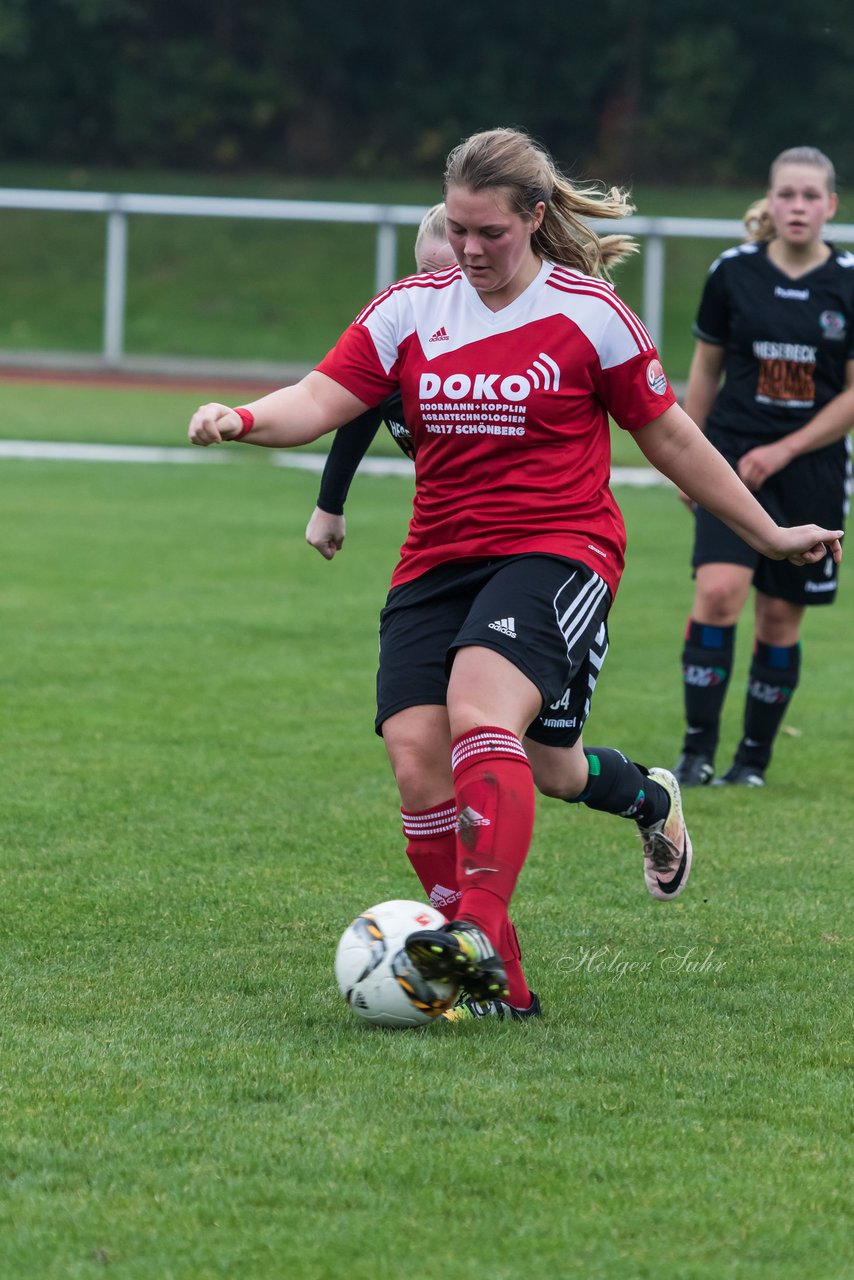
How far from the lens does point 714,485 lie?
4.36m

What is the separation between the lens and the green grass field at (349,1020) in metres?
2.99

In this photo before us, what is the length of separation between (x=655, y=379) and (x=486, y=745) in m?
0.93

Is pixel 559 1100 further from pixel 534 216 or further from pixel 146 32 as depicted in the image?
pixel 146 32

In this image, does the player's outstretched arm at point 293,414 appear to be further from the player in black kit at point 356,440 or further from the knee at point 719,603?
the knee at point 719,603

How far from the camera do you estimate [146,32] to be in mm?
45281

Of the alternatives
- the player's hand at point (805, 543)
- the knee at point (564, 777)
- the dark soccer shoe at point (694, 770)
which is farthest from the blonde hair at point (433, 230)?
the dark soccer shoe at point (694, 770)

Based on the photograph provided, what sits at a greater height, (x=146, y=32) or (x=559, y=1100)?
(x=146, y=32)

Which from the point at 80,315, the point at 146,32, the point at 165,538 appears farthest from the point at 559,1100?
the point at 146,32

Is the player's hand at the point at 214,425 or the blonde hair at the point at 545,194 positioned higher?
the blonde hair at the point at 545,194

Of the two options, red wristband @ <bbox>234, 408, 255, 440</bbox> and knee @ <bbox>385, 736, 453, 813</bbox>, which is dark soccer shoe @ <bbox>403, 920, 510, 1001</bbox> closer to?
knee @ <bbox>385, 736, 453, 813</bbox>

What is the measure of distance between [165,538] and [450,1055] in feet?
29.7

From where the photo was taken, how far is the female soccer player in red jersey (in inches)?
157

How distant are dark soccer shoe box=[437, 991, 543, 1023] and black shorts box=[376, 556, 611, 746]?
0.62 meters

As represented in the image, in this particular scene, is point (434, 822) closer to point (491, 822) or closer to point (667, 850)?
point (491, 822)
